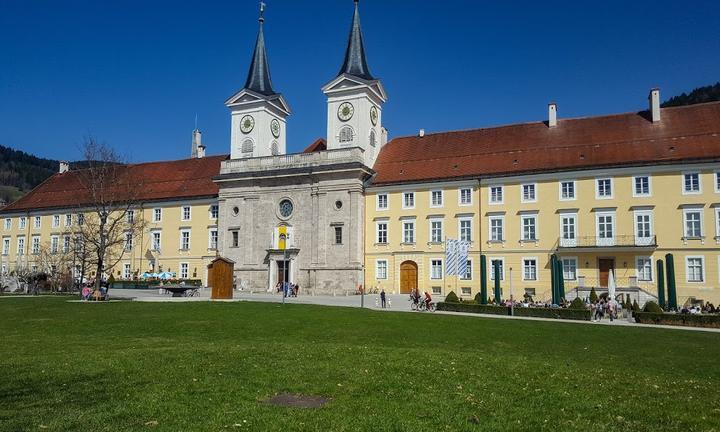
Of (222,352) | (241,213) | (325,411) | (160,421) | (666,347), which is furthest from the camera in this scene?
(241,213)

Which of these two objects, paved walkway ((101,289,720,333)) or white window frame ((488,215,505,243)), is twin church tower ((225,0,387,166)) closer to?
→ white window frame ((488,215,505,243))

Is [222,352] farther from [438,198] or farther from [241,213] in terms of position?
[241,213]

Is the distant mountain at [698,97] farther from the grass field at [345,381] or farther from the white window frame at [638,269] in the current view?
the grass field at [345,381]

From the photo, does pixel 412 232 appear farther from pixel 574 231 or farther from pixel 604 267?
pixel 604 267

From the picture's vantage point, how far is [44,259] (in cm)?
6369

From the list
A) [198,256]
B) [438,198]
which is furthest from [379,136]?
[198,256]

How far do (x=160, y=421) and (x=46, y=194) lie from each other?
68841mm

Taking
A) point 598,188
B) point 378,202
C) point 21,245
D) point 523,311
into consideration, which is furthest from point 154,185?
point 523,311

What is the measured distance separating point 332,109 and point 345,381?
143 ft

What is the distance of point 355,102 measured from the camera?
51219 mm

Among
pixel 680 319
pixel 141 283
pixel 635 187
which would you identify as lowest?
pixel 680 319

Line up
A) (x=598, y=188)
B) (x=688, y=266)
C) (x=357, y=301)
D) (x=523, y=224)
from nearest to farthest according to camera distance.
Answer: (x=688, y=266) → (x=357, y=301) → (x=598, y=188) → (x=523, y=224)

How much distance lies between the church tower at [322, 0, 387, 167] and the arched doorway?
9.40 meters

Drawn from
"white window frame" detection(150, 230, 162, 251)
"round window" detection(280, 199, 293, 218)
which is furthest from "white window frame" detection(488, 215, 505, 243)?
"white window frame" detection(150, 230, 162, 251)
